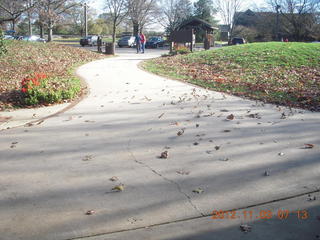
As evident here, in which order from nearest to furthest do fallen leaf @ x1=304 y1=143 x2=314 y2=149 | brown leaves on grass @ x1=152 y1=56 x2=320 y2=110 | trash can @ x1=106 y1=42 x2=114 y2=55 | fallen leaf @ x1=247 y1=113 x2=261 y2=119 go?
1. fallen leaf @ x1=304 y1=143 x2=314 y2=149
2. fallen leaf @ x1=247 y1=113 x2=261 y2=119
3. brown leaves on grass @ x1=152 y1=56 x2=320 y2=110
4. trash can @ x1=106 y1=42 x2=114 y2=55

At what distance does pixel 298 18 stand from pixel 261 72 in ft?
148

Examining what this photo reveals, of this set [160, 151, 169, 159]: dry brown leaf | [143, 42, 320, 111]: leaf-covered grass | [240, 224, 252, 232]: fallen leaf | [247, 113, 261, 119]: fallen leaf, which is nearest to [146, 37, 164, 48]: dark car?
[143, 42, 320, 111]: leaf-covered grass

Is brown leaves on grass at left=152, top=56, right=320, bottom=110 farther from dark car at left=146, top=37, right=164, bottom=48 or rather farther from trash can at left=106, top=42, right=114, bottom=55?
dark car at left=146, top=37, right=164, bottom=48

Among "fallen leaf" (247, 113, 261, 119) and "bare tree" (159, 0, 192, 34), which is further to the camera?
"bare tree" (159, 0, 192, 34)

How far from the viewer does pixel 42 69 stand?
16.1m

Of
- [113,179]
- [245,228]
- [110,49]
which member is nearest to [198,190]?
[245,228]

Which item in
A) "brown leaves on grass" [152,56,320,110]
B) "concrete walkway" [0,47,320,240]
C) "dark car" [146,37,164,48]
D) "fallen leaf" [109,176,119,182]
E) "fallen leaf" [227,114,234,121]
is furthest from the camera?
"dark car" [146,37,164,48]

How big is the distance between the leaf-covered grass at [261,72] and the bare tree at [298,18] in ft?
121

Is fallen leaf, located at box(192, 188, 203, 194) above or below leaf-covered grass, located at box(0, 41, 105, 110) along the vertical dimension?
below

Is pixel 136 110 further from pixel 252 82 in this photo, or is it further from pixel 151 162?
pixel 252 82

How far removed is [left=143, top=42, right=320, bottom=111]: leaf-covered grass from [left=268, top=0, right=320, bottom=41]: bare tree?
36.8m

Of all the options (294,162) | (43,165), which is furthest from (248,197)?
(43,165)

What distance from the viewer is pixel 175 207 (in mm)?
3619
